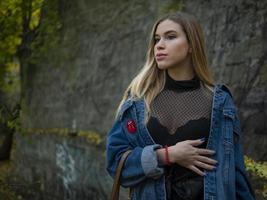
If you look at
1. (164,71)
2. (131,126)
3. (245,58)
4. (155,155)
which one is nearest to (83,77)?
(245,58)

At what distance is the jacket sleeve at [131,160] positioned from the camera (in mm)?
2533

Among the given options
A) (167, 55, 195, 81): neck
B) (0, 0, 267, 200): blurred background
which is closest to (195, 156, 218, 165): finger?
(167, 55, 195, 81): neck

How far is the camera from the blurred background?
437 cm

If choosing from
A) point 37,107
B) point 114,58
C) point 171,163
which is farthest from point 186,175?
point 37,107

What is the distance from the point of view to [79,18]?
22.6ft

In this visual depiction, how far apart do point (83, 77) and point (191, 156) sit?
4.23 metres

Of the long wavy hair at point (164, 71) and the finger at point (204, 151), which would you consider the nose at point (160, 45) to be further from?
the finger at point (204, 151)

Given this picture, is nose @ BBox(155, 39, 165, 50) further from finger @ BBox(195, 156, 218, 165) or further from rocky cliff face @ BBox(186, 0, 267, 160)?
rocky cliff face @ BBox(186, 0, 267, 160)

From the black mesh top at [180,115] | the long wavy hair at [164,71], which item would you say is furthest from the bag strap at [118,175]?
the long wavy hair at [164,71]

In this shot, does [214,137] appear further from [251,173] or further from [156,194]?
[251,173]

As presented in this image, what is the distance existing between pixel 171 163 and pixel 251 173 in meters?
1.76

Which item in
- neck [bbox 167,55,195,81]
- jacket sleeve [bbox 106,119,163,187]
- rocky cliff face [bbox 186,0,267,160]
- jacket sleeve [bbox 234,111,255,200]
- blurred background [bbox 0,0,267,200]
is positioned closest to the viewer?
jacket sleeve [bbox 106,119,163,187]

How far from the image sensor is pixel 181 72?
2779 mm

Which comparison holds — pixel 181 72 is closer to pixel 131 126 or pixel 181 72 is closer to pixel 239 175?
pixel 131 126
